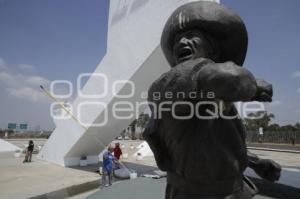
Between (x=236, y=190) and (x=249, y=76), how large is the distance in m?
0.87

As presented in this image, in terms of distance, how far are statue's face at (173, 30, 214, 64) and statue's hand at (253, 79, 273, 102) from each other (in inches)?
15.1

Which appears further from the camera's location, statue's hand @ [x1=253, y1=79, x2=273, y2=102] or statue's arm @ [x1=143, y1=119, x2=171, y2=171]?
statue's arm @ [x1=143, y1=119, x2=171, y2=171]

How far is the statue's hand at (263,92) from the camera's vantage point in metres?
1.70

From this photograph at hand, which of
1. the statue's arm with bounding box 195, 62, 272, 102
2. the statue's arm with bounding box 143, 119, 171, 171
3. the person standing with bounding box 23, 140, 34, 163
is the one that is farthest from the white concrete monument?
the statue's arm with bounding box 195, 62, 272, 102

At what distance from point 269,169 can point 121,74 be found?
776 centimetres

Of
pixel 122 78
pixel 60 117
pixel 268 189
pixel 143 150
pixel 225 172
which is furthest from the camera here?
pixel 143 150

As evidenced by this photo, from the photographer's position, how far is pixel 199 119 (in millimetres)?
1720

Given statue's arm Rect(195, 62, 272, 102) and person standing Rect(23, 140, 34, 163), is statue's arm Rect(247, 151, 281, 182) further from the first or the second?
person standing Rect(23, 140, 34, 163)

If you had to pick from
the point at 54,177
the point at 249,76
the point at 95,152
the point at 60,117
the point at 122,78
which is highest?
the point at 122,78

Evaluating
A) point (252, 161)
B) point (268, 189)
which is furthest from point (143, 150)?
point (252, 161)

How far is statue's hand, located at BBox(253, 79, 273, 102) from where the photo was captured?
1.70m

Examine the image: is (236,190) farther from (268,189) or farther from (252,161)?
(268,189)

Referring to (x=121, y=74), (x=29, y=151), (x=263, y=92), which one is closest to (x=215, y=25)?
(x=263, y=92)

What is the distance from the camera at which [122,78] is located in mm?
9359
